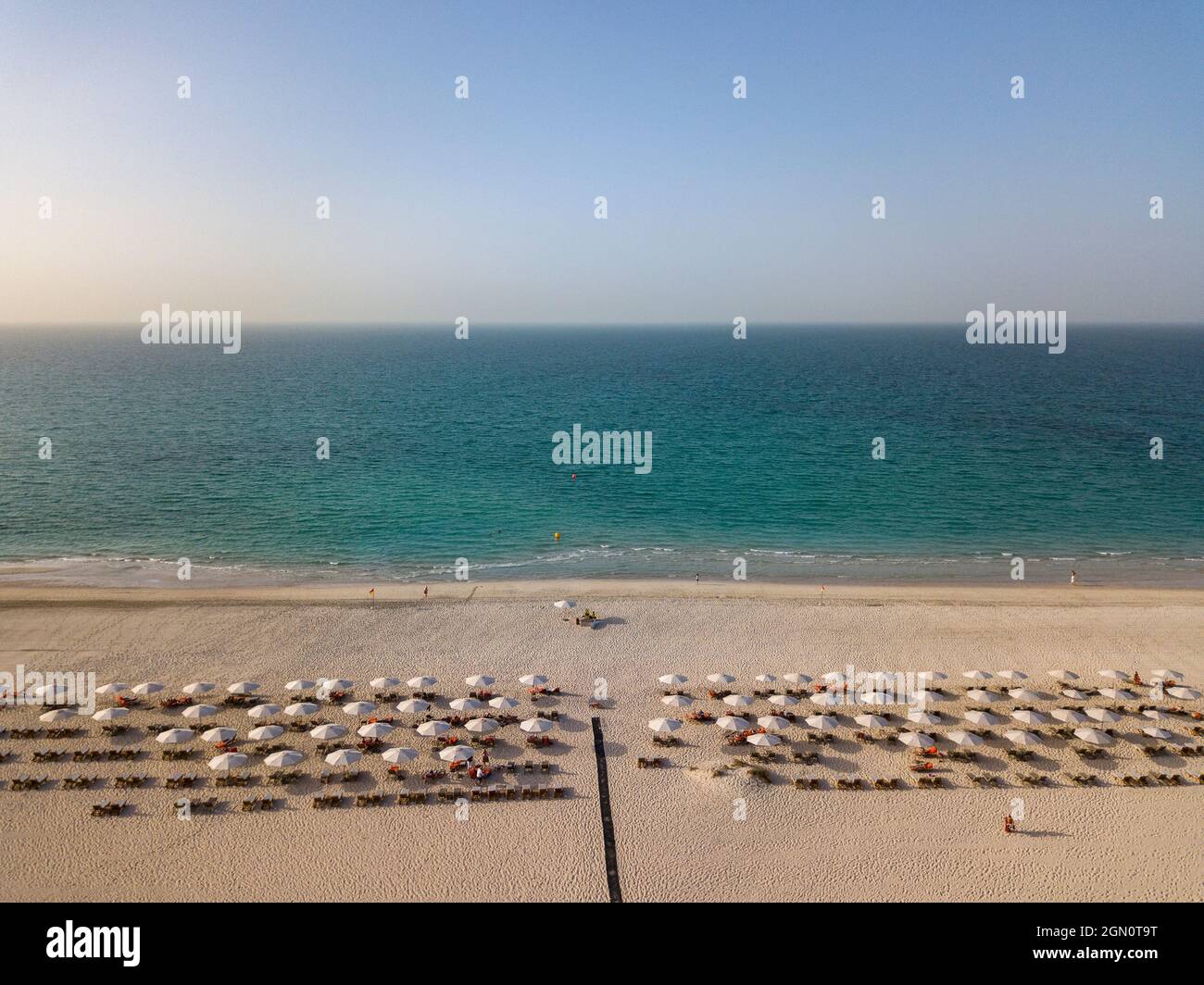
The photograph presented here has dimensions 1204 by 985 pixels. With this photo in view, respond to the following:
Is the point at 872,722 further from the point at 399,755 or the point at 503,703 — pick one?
the point at 399,755

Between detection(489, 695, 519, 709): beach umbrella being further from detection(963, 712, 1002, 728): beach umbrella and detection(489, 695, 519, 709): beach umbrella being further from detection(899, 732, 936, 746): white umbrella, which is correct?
detection(963, 712, 1002, 728): beach umbrella

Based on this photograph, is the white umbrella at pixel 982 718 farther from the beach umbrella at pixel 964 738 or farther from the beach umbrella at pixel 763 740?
the beach umbrella at pixel 763 740

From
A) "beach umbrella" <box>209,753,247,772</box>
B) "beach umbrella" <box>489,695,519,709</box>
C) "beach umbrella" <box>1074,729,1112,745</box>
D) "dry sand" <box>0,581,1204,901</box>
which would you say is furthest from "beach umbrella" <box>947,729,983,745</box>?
"beach umbrella" <box>209,753,247,772</box>

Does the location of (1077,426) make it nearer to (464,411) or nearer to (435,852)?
(464,411)

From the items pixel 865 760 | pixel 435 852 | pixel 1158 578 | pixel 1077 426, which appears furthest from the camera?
pixel 1077 426

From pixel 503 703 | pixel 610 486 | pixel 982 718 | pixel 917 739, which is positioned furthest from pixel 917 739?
pixel 610 486
